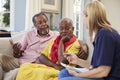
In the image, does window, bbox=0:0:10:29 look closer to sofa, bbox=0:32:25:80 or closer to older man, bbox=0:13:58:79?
sofa, bbox=0:32:25:80

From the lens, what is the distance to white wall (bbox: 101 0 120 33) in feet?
21.7

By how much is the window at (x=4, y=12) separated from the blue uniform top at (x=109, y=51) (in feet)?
8.21

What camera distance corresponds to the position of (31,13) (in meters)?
3.80

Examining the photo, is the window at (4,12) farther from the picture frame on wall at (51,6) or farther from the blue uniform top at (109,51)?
the blue uniform top at (109,51)

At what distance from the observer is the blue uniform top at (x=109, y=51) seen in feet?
5.50

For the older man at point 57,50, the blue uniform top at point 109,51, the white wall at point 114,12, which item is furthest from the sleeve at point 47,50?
the white wall at point 114,12

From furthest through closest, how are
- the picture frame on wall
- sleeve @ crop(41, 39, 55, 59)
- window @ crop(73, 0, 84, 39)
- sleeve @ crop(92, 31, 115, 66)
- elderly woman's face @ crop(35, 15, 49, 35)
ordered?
window @ crop(73, 0, 84, 39)
the picture frame on wall
elderly woman's face @ crop(35, 15, 49, 35)
sleeve @ crop(41, 39, 55, 59)
sleeve @ crop(92, 31, 115, 66)

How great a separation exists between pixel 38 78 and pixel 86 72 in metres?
0.80

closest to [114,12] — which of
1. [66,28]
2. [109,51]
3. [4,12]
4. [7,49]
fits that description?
[4,12]

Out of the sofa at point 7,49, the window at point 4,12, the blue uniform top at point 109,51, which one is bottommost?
the sofa at point 7,49

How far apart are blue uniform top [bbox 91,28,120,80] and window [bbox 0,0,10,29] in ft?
8.21

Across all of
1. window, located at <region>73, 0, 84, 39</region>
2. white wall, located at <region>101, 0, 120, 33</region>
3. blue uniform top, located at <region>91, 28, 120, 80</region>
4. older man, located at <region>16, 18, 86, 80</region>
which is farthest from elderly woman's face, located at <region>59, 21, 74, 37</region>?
white wall, located at <region>101, 0, 120, 33</region>

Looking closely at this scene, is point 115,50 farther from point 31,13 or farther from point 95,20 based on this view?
point 31,13

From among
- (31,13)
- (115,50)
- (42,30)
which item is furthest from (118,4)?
(115,50)
